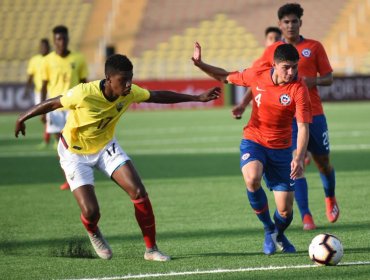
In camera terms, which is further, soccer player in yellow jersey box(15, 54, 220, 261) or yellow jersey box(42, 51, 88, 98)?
yellow jersey box(42, 51, 88, 98)

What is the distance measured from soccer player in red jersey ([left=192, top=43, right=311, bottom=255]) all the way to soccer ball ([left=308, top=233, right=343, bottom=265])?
84 centimetres

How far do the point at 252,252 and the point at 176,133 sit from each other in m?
16.6

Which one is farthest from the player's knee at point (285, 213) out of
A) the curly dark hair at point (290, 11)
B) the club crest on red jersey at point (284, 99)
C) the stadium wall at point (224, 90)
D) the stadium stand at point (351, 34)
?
the stadium stand at point (351, 34)

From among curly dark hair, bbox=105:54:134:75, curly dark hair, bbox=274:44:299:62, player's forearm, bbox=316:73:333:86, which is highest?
curly dark hair, bbox=274:44:299:62

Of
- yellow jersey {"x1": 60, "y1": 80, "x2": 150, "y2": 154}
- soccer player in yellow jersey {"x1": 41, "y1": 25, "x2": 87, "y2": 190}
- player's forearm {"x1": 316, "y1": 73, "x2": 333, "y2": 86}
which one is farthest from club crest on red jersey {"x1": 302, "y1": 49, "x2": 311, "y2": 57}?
soccer player in yellow jersey {"x1": 41, "y1": 25, "x2": 87, "y2": 190}

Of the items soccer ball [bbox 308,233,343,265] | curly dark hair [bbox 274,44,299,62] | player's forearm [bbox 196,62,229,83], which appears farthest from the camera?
player's forearm [bbox 196,62,229,83]

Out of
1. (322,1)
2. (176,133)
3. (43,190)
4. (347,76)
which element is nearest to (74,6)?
(322,1)

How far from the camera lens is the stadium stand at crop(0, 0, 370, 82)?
4341 centimetres

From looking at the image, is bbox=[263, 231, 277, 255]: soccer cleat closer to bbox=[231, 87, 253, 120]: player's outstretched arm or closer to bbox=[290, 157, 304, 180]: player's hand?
bbox=[290, 157, 304, 180]: player's hand

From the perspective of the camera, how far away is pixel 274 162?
28.9 feet

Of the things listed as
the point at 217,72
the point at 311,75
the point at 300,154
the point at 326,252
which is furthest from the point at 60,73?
the point at 326,252

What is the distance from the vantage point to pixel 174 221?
11.1 m

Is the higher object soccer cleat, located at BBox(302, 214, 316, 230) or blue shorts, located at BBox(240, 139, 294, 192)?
blue shorts, located at BBox(240, 139, 294, 192)

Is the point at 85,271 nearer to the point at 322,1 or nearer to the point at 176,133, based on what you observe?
the point at 176,133
